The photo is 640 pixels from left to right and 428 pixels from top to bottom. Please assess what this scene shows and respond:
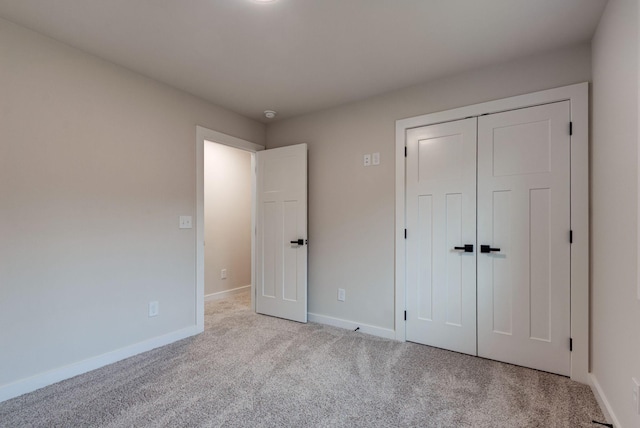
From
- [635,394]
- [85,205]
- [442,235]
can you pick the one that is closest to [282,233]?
[442,235]

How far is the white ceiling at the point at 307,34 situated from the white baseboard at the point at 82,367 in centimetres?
230

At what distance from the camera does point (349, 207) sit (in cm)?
327

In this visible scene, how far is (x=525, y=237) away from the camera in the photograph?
2346mm

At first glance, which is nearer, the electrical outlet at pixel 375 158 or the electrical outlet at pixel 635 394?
the electrical outlet at pixel 635 394

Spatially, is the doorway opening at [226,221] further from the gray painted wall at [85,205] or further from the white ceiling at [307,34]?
the white ceiling at [307,34]

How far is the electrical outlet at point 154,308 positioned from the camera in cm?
273

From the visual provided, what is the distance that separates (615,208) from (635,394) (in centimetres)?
90

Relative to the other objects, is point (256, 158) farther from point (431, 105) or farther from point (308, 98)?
point (431, 105)

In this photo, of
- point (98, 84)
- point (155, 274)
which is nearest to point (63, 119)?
point (98, 84)

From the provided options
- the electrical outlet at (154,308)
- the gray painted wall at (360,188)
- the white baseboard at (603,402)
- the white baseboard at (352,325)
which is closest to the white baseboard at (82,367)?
the electrical outlet at (154,308)

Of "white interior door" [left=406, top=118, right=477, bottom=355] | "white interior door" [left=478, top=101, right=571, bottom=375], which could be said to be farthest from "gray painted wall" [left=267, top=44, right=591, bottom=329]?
"white interior door" [left=478, top=101, right=571, bottom=375]

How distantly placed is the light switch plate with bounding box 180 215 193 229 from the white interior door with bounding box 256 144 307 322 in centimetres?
96

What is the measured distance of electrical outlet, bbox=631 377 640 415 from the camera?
4.45 ft

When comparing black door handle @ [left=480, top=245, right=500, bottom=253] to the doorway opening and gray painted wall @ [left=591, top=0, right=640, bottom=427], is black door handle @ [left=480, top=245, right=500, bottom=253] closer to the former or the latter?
gray painted wall @ [left=591, top=0, right=640, bottom=427]
